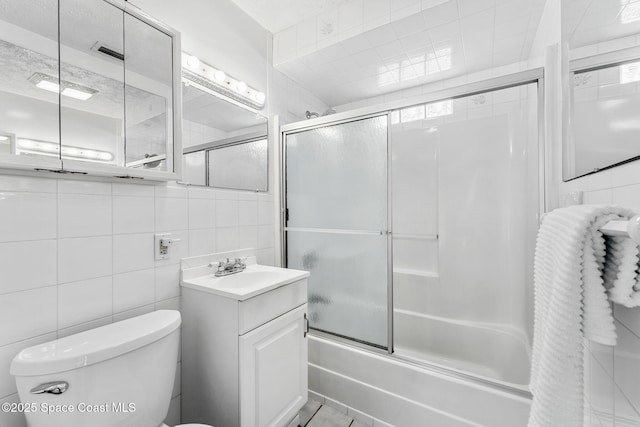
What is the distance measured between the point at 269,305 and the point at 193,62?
4.57ft

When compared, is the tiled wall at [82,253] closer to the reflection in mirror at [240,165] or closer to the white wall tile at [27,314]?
the white wall tile at [27,314]

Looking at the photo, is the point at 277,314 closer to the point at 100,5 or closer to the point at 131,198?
the point at 131,198

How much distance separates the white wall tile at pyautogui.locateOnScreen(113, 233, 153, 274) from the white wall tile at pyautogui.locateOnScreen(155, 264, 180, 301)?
0.07 meters

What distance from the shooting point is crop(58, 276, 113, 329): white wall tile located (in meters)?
1.01

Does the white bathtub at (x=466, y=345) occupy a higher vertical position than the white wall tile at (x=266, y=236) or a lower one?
lower

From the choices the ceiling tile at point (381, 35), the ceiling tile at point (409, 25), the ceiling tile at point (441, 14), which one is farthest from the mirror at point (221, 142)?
the ceiling tile at point (441, 14)

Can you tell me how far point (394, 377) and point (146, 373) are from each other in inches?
49.2

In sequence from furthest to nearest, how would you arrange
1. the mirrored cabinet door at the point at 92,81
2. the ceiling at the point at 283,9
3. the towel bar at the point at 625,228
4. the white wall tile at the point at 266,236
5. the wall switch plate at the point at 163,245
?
1. the white wall tile at the point at 266,236
2. the ceiling at the point at 283,9
3. the wall switch plate at the point at 163,245
4. the mirrored cabinet door at the point at 92,81
5. the towel bar at the point at 625,228

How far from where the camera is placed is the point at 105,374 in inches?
33.0

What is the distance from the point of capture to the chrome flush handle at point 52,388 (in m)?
0.75

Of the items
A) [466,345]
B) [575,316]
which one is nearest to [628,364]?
[575,316]

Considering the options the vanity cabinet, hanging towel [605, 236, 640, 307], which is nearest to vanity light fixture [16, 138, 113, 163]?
the vanity cabinet

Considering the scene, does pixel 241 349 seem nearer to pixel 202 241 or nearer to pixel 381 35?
pixel 202 241

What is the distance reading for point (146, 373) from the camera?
93 cm
